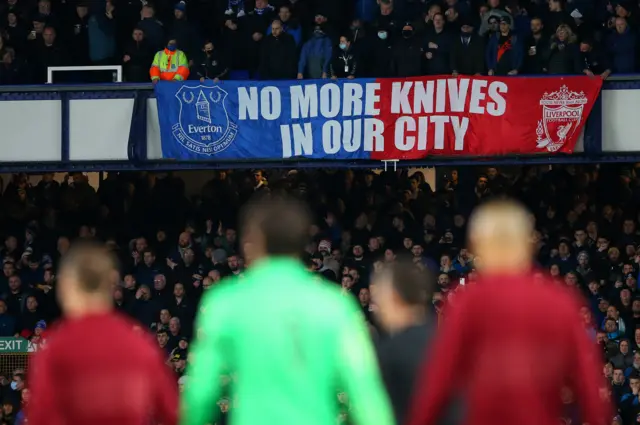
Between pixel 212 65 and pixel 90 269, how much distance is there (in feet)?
51.2

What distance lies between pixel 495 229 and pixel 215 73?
15.8 metres

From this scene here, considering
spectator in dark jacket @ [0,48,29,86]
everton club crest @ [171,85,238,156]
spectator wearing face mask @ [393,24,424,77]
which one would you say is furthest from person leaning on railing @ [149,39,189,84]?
spectator wearing face mask @ [393,24,424,77]

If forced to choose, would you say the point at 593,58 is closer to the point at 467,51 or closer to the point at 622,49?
the point at 622,49

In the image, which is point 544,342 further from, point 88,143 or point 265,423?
point 88,143

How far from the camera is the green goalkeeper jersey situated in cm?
512

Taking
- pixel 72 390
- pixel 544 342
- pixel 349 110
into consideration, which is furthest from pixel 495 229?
pixel 349 110

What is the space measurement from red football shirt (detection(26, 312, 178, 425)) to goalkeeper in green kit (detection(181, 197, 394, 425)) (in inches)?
13.9

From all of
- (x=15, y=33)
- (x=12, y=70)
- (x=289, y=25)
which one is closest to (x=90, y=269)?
(x=289, y=25)

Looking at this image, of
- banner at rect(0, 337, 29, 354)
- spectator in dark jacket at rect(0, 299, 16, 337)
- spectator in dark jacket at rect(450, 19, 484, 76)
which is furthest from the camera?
spectator in dark jacket at rect(450, 19, 484, 76)

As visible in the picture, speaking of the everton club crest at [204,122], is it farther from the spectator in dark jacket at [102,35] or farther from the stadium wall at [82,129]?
the spectator in dark jacket at [102,35]

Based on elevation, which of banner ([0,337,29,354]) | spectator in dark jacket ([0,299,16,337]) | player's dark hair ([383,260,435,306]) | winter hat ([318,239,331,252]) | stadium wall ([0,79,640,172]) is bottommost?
banner ([0,337,29,354])

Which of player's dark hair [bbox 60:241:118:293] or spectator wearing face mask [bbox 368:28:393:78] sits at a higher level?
spectator wearing face mask [bbox 368:28:393:78]

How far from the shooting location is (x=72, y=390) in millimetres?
5469

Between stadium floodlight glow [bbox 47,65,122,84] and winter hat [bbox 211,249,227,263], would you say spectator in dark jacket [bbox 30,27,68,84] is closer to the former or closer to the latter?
stadium floodlight glow [bbox 47,65,122,84]
